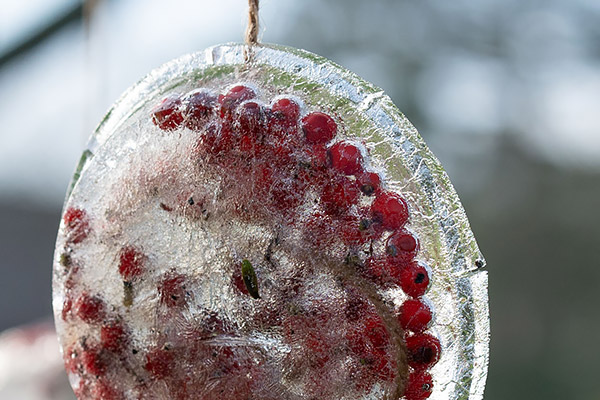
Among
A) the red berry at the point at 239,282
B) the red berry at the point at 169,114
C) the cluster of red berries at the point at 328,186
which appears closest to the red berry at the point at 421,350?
the cluster of red berries at the point at 328,186

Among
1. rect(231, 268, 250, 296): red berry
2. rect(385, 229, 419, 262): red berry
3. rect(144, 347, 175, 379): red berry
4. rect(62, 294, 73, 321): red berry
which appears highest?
rect(62, 294, 73, 321): red berry

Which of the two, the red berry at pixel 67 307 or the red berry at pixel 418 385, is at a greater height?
the red berry at pixel 67 307

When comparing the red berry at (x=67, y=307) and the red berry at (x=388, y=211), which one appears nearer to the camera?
the red berry at (x=388, y=211)

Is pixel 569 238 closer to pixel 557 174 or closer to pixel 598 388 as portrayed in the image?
pixel 557 174

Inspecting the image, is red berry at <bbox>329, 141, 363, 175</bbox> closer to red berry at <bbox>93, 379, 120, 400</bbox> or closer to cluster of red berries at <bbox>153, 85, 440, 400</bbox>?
cluster of red berries at <bbox>153, 85, 440, 400</bbox>

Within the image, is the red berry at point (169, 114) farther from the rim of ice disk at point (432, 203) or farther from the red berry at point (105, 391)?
the red berry at point (105, 391)

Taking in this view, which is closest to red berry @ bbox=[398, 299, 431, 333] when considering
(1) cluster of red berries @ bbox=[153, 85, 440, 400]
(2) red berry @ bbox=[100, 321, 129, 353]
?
(1) cluster of red berries @ bbox=[153, 85, 440, 400]
